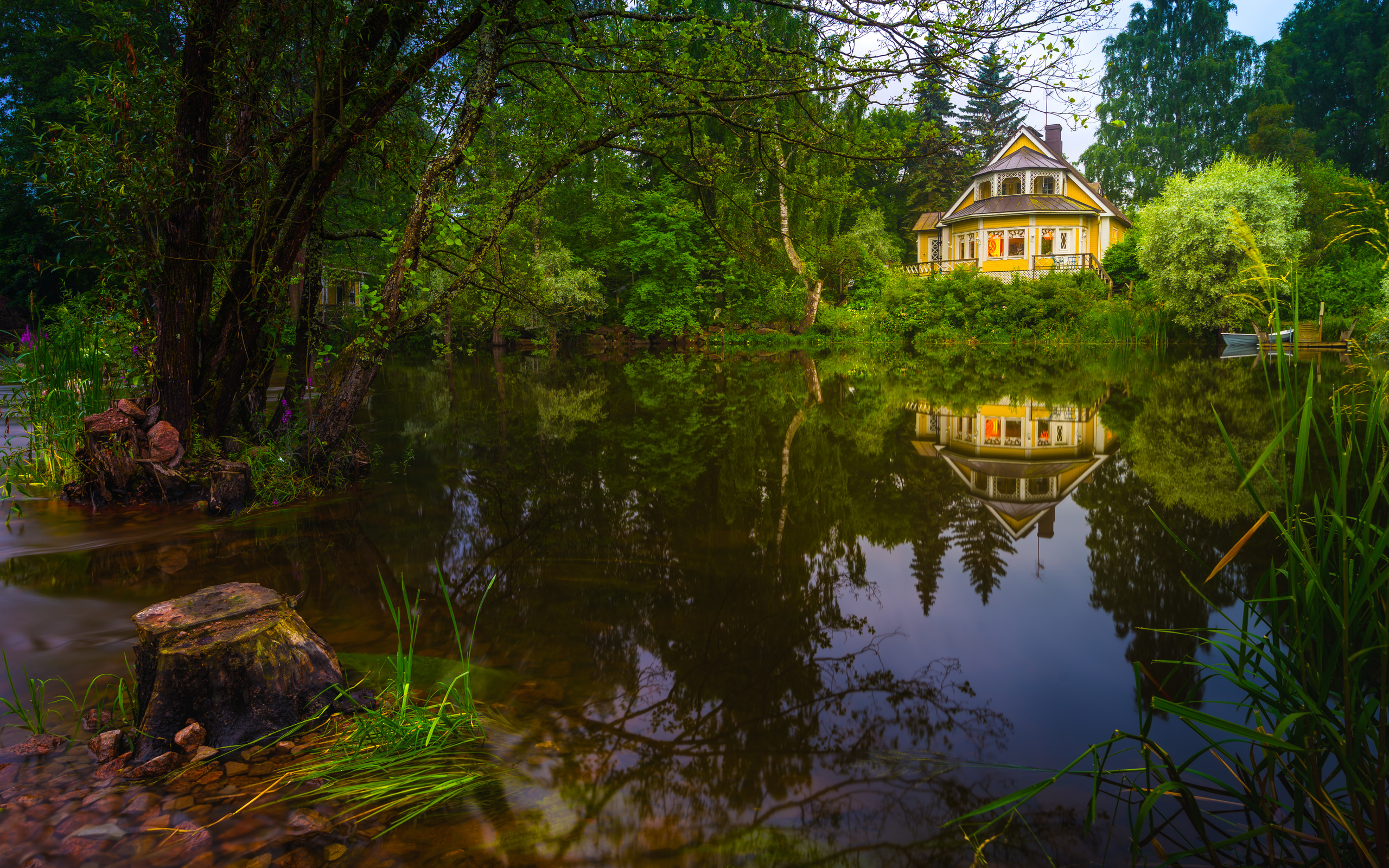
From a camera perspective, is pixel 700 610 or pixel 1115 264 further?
pixel 1115 264

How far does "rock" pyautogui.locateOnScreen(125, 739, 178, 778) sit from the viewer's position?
8.68 feet

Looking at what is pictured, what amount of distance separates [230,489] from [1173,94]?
64.0 metres

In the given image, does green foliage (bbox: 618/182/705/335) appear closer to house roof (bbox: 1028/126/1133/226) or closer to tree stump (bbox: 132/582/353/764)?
house roof (bbox: 1028/126/1133/226)

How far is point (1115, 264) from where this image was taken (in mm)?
32875

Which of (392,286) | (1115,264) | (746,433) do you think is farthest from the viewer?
(1115,264)

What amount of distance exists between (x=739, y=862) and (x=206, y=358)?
259 inches

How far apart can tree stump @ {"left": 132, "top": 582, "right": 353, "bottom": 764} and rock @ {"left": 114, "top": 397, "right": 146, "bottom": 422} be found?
461 centimetres

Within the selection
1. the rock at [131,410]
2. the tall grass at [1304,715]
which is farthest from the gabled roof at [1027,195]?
the tall grass at [1304,715]

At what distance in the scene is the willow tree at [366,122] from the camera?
5.74 meters

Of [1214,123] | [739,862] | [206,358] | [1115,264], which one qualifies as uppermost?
[1214,123]

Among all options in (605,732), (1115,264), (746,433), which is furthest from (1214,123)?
(605,732)

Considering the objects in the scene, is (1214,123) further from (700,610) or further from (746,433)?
(700,610)

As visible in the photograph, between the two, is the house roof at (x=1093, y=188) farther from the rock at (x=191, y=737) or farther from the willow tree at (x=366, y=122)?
the rock at (x=191, y=737)

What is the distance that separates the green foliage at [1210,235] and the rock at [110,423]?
94.8 ft
